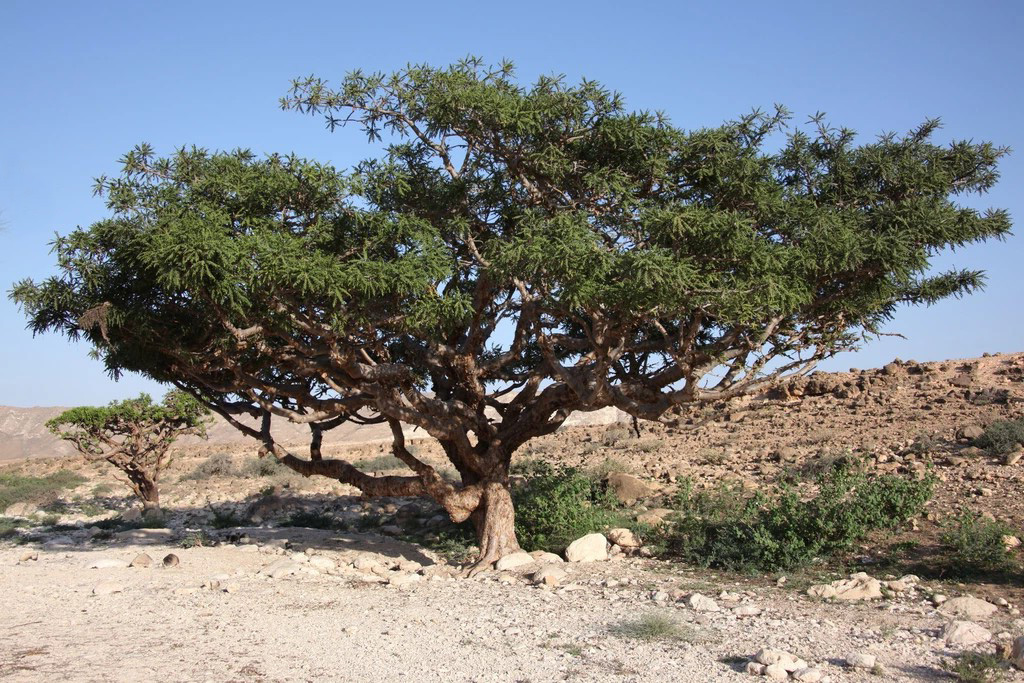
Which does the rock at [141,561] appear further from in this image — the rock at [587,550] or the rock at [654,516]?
the rock at [654,516]

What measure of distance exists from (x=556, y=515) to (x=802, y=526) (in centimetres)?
367

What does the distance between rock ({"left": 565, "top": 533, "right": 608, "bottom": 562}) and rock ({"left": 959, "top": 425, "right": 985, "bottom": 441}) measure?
8254mm

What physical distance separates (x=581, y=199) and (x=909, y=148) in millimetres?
4292

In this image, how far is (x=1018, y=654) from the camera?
6.29m

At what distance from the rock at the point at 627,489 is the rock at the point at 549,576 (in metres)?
4.48

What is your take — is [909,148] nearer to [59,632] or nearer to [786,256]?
[786,256]

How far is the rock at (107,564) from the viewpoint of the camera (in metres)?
12.7

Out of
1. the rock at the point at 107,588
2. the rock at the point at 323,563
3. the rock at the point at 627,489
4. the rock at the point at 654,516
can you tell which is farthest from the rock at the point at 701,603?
the rock at the point at 107,588

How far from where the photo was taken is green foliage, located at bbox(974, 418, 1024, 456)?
14.7 m

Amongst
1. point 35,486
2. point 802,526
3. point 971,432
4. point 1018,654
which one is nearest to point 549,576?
point 802,526

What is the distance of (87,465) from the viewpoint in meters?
35.8

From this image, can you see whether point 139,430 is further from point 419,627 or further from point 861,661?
point 861,661

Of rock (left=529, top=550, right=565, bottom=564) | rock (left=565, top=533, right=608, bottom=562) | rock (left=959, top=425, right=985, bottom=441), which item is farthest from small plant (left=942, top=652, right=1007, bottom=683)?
rock (left=959, top=425, right=985, bottom=441)

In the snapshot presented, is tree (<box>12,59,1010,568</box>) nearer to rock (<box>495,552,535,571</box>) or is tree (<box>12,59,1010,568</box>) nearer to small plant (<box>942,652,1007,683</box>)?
rock (<box>495,552,535,571</box>)
